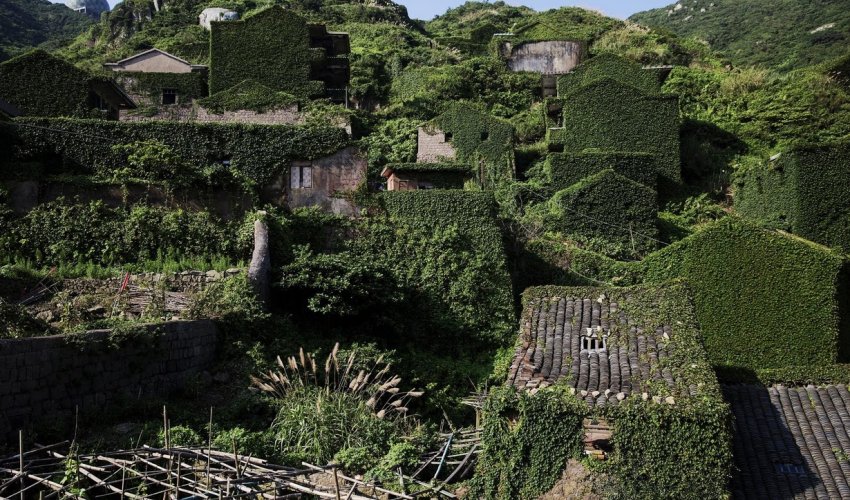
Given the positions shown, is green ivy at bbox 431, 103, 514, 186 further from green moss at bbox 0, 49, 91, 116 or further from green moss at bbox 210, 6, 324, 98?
green moss at bbox 0, 49, 91, 116

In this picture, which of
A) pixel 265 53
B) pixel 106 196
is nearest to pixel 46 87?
pixel 265 53

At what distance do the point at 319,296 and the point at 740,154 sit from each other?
73.9 ft

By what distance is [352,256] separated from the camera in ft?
71.4

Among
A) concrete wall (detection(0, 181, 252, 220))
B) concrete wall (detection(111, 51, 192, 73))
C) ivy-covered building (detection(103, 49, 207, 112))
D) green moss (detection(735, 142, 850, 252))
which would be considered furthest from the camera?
concrete wall (detection(111, 51, 192, 73))

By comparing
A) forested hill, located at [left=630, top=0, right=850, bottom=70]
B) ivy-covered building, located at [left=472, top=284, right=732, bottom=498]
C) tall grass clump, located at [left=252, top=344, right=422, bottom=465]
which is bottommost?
tall grass clump, located at [left=252, top=344, right=422, bottom=465]

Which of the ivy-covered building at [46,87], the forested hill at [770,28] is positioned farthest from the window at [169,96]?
the forested hill at [770,28]

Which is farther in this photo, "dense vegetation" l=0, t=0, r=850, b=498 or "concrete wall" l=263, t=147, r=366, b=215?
"concrete wall" l=263, t=147, r=366, b=215

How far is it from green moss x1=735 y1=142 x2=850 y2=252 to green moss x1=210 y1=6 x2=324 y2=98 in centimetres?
2054

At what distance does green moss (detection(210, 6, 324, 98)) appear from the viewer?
121ft

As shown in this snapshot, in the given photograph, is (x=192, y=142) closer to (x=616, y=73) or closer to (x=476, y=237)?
(x=476, y=237)

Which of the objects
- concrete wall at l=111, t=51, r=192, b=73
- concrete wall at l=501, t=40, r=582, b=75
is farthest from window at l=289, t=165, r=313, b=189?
concrete wall at l=501, t=40, r=582, b=75

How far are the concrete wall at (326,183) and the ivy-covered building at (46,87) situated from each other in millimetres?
11278

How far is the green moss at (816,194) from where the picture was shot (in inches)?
1067

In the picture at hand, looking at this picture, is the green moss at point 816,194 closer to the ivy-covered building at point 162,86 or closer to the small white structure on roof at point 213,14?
the ivy-covered building at point 162,86
